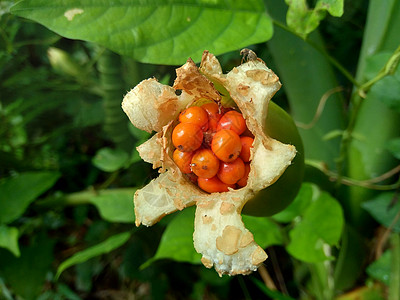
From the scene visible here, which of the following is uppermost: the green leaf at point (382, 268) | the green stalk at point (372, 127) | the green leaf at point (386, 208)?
the green stalk at point (372, 127)

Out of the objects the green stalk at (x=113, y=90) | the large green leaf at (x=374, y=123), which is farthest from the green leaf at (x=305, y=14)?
the green stalk at (x=113, y=90)

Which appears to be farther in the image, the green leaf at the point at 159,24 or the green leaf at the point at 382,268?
the green leaf at the point at 382,268

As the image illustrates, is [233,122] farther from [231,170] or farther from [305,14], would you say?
[305,14]

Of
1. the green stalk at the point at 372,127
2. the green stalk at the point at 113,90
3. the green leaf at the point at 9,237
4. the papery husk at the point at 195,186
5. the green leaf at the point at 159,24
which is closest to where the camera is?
the papery husk at the point at 195,186

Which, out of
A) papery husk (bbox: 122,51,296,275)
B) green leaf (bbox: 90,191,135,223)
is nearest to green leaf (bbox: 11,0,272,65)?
papery husk (bbox: 122,51,296,275)

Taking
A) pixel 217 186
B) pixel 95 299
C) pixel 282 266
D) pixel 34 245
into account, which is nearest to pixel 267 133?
pixel 217 186

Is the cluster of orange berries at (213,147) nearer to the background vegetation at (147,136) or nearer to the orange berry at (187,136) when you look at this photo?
the orange berry at (187,136)

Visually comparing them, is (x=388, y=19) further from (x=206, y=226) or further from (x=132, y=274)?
(x=132, y=274)
